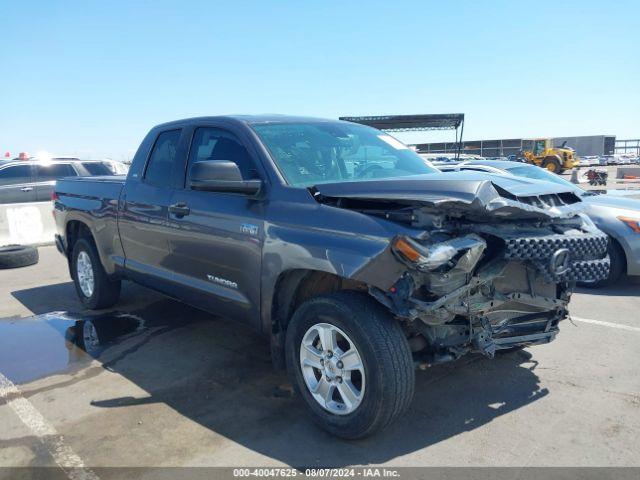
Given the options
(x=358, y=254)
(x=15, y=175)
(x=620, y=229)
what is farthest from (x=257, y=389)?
(x=15, y=175)

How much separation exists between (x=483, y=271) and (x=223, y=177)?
5.78 ft

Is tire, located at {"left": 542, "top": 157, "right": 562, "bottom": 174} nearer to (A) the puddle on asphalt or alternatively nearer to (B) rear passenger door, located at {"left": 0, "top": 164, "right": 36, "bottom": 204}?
(B) rear passenger door, located at {"left": 0, "top": 164, "right": 36, "bottom": 204}

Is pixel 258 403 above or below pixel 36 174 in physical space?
below

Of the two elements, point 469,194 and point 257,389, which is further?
point 257,389

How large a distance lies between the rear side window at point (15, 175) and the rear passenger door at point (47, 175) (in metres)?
0.21

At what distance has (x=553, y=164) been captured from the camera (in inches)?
1485

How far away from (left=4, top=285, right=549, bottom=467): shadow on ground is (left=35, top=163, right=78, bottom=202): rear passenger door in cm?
802

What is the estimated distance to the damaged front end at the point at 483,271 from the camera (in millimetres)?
2918

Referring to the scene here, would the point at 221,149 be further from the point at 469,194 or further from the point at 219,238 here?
the point at 469,194

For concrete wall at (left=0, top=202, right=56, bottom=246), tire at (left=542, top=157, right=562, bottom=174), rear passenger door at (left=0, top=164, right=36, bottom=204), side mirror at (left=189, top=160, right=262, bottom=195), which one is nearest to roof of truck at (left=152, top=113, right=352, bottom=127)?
side mirror at (left=189, top=160, right=262, bottom=195)

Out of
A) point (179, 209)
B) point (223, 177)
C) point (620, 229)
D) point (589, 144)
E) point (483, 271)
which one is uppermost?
point (589, 144)

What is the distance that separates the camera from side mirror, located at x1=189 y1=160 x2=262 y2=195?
3.65 metres

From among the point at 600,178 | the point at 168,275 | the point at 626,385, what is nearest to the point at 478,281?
the point at 626,385

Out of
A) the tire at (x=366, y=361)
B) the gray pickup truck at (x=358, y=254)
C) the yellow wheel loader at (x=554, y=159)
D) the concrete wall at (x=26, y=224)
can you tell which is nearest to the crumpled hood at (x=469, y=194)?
the gray pickup truck at (x=358, y=254)
